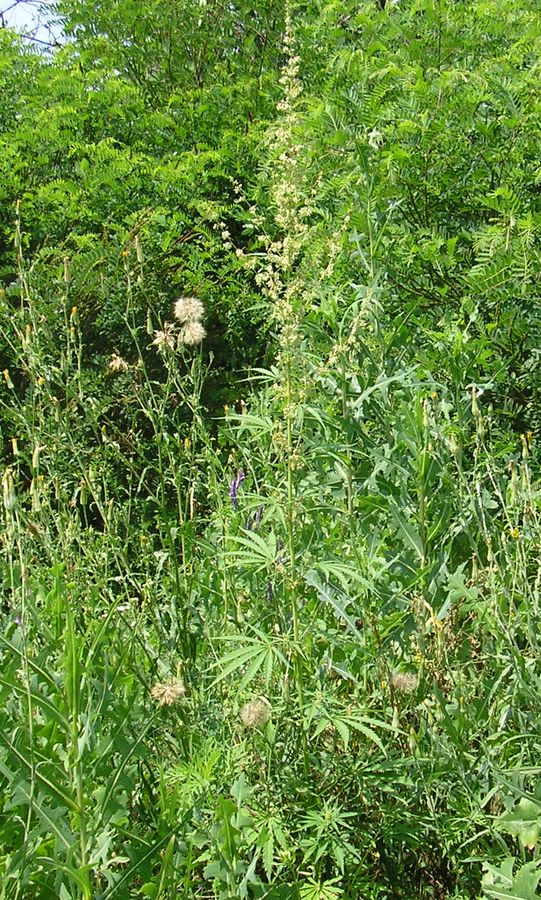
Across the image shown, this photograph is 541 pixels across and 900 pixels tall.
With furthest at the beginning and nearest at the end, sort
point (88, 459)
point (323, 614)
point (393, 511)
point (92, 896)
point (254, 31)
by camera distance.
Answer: point (254, 31)
point (88, 459)
point (323, 614)
point (393, 511)
point (92, 896)

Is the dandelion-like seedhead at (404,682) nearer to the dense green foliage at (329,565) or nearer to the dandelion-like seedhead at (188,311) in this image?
the dense green foliage at (329,565)

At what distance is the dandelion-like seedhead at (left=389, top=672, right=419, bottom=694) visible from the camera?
238 centimetres

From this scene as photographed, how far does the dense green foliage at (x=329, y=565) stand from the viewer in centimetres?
197

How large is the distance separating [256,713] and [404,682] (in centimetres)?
41

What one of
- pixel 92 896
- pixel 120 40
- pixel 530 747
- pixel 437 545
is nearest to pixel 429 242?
pixel 437 545

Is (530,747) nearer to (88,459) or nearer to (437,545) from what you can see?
(437,545)

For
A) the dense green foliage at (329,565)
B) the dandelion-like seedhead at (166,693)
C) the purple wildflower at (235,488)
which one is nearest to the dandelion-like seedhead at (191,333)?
the dense green foliage at (329,565)

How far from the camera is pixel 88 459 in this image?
4.64 metres

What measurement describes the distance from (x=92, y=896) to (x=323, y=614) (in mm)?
1088

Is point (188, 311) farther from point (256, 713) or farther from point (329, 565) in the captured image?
point (256, 713)

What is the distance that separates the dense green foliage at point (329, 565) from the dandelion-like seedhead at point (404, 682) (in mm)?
11

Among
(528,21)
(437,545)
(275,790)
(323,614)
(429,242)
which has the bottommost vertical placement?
(275,790)

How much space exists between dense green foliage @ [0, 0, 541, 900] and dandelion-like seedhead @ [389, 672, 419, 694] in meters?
0.01

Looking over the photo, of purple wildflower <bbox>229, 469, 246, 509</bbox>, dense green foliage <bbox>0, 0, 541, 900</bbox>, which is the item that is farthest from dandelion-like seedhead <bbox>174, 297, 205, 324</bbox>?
purple wildflower <bbox>229, 469, 246, 509</bbox>
